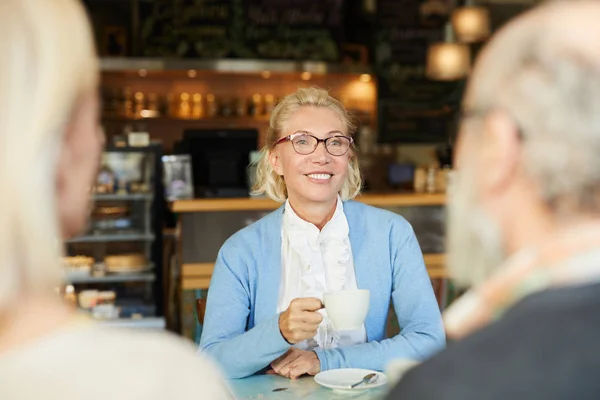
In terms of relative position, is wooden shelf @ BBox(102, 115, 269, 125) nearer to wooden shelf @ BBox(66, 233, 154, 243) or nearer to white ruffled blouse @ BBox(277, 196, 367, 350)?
wooden shelf @ BBox(66, 233, 154, 243)

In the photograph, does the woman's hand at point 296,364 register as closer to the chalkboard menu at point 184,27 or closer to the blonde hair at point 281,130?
the blonde hair at point 281,130

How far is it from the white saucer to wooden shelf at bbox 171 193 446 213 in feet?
9.55

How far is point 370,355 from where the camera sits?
2143 millimetres

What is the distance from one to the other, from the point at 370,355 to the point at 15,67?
149cm

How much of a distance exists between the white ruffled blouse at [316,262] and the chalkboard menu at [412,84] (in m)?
5.95

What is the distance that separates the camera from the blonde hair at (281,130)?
2623 millimetres

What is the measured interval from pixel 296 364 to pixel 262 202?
2910 mm

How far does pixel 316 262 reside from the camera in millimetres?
2420

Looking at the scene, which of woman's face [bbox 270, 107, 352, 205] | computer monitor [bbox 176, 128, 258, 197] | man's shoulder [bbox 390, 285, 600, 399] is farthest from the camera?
computer monitor [bbox 176, 128, 258, 197]

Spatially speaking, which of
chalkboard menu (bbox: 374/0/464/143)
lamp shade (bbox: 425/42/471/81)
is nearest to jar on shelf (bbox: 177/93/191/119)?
chalkboard menu (bbox: 374/0/464/143)

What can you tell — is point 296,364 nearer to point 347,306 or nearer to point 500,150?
point 347,306

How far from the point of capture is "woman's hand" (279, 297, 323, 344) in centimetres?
199

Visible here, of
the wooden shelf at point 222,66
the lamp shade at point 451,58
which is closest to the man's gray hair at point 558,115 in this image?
the lamp shade at point 451,58

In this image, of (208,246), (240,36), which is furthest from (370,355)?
(240,36)
